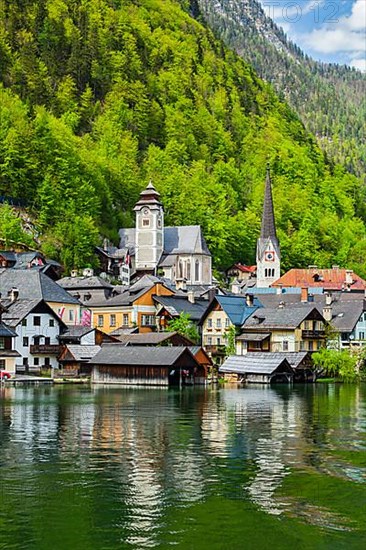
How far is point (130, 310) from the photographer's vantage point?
297ft

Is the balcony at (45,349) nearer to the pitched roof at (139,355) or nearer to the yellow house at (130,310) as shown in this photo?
the pitched roof at (139,355)

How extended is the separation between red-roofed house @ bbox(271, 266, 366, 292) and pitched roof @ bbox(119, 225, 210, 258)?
13.3 meters

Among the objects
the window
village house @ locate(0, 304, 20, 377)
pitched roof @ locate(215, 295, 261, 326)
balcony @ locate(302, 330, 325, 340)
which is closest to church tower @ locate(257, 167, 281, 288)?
the window

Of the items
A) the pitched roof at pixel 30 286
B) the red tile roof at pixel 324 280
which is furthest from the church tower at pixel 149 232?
the pitched roof at pixel 30 286

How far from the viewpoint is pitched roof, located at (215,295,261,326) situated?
8456 cm

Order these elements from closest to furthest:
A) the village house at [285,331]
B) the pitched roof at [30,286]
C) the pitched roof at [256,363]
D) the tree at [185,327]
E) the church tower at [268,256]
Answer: the pitched roof at [256,363] → the village house at [285,331] → the tree at [185,327] → the pitched roof at [30,286] → the church tower at [268,256]

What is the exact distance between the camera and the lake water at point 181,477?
22938 millimetres

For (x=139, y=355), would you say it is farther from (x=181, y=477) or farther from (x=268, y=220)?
(x=268, y=220)

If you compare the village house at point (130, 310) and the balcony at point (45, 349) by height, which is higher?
the village house at point (130, 310)

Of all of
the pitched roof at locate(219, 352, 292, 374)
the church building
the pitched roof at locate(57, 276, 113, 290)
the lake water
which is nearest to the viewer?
the lake water

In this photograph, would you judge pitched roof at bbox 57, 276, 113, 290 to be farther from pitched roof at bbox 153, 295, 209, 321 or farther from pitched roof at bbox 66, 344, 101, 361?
pitched roof at bbox 66, 344, 101, 361

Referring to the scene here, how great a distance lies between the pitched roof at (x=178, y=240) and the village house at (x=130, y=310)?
3770 cm

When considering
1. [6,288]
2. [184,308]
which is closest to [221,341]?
[184,308]

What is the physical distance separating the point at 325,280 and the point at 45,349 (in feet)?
184
